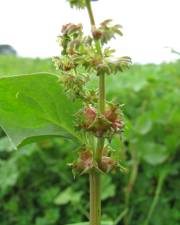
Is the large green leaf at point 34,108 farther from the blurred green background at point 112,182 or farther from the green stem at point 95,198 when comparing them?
the blurred green background at point 112,182

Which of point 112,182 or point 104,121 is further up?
point 104,121

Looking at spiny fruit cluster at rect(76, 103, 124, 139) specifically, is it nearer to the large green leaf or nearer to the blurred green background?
the large green leaf

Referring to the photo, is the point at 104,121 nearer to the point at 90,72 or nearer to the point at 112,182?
the point at 90,72

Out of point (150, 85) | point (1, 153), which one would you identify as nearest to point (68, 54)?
point (1, 153)

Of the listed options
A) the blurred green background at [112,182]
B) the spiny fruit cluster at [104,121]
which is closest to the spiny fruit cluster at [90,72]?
the spiny fruit cluster at [104,121]

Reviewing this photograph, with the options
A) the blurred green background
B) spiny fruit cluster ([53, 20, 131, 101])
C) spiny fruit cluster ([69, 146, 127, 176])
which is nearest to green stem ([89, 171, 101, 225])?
spiny fruit cluster ([69, 146, 127, 176])

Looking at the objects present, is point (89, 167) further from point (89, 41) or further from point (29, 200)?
point (29, 200)

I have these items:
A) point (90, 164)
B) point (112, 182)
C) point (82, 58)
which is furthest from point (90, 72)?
point (112, 182)
